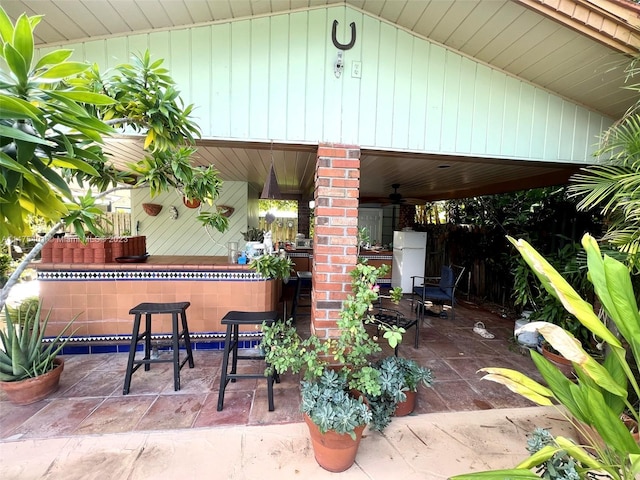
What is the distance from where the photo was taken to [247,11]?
81.0 inches

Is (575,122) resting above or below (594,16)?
below

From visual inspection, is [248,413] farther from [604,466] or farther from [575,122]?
[575,122]

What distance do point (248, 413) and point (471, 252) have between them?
5.41 meters

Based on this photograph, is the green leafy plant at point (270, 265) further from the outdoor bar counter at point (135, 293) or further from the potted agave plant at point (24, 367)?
the potted agave plant at point (24, 367)

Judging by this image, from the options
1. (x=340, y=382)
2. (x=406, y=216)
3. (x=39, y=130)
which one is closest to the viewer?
(x=39, y=130)

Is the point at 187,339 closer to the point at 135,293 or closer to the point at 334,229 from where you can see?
the point at 135,293

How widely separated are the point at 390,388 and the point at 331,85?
7.49ft

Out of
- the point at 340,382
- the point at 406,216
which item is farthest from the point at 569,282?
the point at 406,216

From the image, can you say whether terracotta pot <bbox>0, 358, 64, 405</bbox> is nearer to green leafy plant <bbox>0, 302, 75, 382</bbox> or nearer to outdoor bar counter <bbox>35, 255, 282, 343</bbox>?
green leafy plant <bbox>0, 302, 75, 382</bbox>

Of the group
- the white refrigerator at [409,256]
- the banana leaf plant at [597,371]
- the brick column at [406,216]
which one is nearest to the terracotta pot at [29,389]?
the banana leaf plant at [597,371]

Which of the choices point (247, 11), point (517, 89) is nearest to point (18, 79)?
point (247, 11)

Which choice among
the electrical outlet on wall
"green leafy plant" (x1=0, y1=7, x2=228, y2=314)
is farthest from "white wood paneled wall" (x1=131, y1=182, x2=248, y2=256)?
"green leafy plant" (x1=0, y1=7, x2=228, y2=314)

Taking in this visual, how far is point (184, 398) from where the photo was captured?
2205mm

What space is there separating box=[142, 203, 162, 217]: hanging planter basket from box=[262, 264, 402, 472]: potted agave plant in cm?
419
